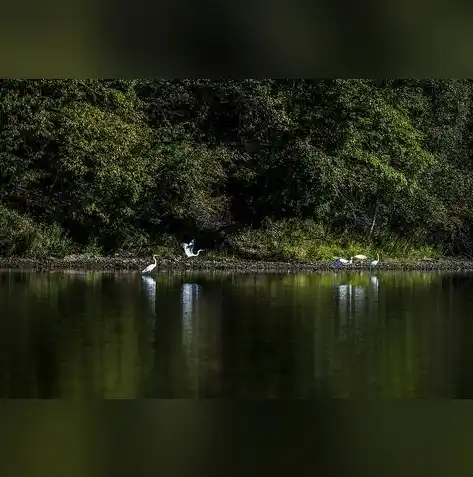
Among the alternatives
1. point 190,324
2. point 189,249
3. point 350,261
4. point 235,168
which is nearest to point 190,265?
point 189,249

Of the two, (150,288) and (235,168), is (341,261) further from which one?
(150,288)

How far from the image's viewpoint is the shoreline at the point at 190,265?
12.7 meters

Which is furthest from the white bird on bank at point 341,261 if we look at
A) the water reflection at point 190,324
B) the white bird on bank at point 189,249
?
the water reflection at point 190,324

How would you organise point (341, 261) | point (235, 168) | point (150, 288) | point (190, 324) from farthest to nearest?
point (235, 168)
point (341, 261)
point (150, 288)
point (190, 324)

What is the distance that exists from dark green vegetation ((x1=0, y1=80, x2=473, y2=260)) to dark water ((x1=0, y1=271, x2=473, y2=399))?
299 centimetres

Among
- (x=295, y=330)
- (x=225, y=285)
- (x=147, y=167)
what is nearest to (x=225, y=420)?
(x=295, y=330)

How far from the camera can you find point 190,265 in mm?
13156

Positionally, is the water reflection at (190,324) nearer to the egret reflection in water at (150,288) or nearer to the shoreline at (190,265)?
the egret reflection in water at (150,288)

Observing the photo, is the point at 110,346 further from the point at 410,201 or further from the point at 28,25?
the point at 410,201

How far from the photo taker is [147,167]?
13711 millimetres

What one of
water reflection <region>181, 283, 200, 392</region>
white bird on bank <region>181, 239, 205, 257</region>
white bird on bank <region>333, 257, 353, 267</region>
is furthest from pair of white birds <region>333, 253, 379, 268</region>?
water reflection <region>181, 283, 200, 392</region>

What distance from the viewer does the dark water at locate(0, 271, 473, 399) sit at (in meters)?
4.82

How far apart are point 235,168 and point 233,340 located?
8.22m

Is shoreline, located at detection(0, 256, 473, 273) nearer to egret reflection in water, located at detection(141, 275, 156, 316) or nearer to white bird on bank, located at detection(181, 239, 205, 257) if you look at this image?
white bird on bank, located at detection(181, 239, 205, 257)
